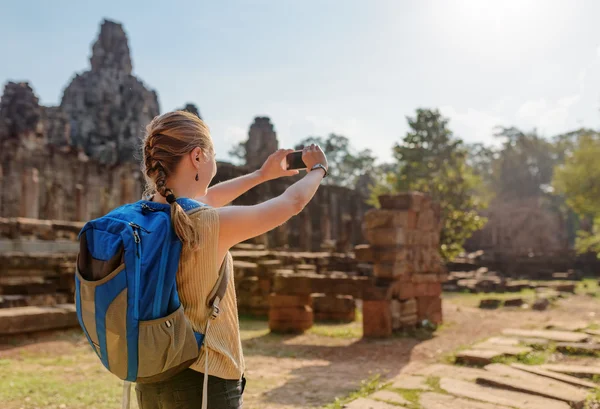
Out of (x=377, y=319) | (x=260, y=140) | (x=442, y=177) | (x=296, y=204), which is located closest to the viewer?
(x=296, y=204)

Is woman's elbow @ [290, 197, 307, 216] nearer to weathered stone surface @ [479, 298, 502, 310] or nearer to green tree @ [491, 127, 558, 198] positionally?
weathered stone surface @ [479, 298, 502, 310]

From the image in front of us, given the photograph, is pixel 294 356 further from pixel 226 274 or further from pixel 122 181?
pixel 122 181

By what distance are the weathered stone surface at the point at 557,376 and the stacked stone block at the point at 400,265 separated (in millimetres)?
3565

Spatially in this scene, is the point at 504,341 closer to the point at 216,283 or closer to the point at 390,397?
the point at 390,397

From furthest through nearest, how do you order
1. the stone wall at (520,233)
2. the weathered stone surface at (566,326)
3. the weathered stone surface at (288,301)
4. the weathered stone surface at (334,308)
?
the stone wall at (520,233)
the weathered stone surface at (334,308)
the weathered stone surface at (288,301)
the weathered stone surface at (566,326)

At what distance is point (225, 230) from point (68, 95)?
52.0 meters

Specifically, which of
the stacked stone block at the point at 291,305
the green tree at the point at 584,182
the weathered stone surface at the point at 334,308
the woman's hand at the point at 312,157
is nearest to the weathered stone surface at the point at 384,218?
the stacked stone block at the point at 291,305

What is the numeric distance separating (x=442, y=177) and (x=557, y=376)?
59.5 ft

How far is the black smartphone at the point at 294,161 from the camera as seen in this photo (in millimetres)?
2373

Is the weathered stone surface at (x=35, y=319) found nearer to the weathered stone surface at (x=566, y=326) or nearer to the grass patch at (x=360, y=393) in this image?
the grass patch at (x=360, y=393)

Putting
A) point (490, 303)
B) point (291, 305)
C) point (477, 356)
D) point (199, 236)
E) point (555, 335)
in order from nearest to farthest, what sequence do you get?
point (199, 236), point (477, 356), point (555, 335), point (291, 305), point (490, 303)

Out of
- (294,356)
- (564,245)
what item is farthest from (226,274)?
(564,245)

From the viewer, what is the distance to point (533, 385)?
15.4 feet

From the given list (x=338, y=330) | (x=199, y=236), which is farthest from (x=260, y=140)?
(x=199, y=236)
